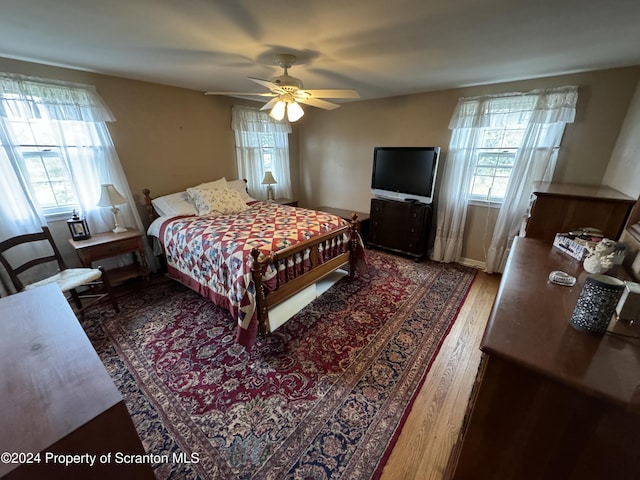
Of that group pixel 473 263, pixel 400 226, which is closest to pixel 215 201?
pixel 400 226

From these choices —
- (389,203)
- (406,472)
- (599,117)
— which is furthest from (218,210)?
(599,117)

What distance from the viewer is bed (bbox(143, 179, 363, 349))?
1.97m

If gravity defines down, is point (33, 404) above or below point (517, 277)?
below

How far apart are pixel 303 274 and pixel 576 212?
7.18 ft

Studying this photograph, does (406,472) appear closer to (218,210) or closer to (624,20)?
(624,20)

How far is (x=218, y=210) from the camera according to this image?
317 cm

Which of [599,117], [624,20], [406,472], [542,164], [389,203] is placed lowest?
[406,472]

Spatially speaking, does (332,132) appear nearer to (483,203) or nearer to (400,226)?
(400,226)

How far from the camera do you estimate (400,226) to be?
12.0ft

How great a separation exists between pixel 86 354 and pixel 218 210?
2.43 metres

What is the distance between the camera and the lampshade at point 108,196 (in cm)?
254

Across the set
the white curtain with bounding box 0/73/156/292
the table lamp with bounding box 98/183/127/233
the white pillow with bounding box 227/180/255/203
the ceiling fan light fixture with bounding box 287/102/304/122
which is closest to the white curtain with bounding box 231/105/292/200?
the white pillow with bounding box 227/180/255/203

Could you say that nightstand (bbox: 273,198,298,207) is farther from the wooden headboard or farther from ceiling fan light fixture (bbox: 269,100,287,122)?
ceiling fan light fixture (bbox: 269,100,287,122)

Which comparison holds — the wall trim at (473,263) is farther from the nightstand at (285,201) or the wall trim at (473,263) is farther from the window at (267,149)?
the window at (267,149)
